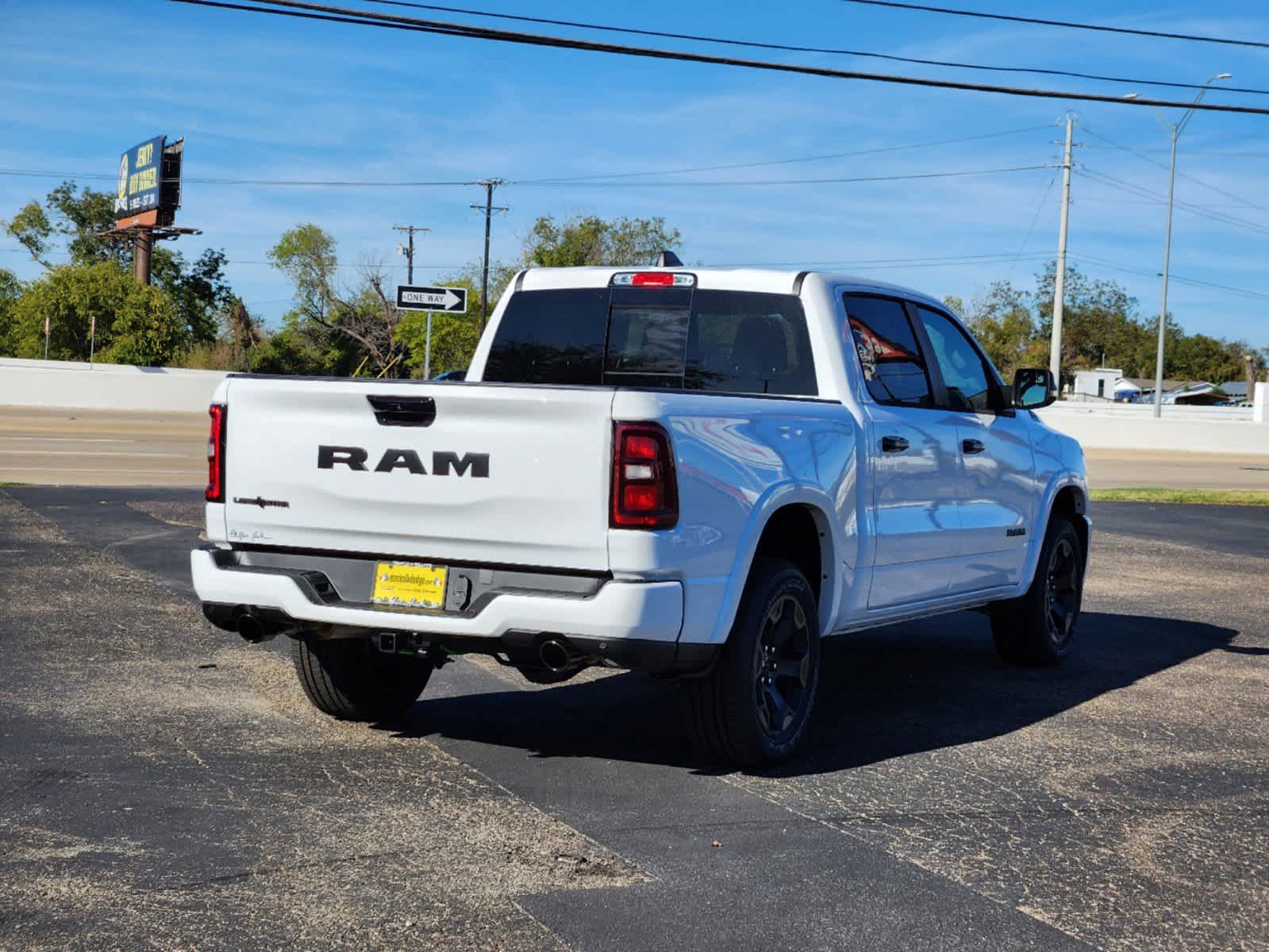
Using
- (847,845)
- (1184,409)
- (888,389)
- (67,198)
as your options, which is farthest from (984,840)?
(67,198)

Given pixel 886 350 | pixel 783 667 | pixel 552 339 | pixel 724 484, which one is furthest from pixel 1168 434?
pixel 724 484

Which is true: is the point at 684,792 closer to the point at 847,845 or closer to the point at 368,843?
the point at 847,845

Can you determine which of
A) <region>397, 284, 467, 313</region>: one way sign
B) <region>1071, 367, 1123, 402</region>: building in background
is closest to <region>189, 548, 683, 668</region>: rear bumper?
<region>397, 284, 467, 313</region>: one way sign

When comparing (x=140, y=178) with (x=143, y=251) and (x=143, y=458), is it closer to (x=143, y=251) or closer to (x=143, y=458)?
(x=143, y=251)

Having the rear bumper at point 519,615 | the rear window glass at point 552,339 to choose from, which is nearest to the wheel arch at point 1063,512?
the rear window glass at point 552,339

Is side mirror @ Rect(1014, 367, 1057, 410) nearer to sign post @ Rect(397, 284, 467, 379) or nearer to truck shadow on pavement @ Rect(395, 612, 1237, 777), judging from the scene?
truck shadow on pavement @ Rect(395, 612, 1237, 777)

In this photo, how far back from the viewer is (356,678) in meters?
6.66

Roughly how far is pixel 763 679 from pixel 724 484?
960 mm

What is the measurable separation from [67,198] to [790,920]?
101 metres

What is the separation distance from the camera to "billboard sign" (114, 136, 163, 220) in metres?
66.2

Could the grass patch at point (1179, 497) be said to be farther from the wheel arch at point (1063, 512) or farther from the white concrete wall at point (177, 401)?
the white concrete wall at point (177, 401)

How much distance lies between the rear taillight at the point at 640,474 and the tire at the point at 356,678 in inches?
66.4

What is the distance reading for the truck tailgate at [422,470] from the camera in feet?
17.6

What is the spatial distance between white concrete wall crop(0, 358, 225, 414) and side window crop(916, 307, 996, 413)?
1571 inches
